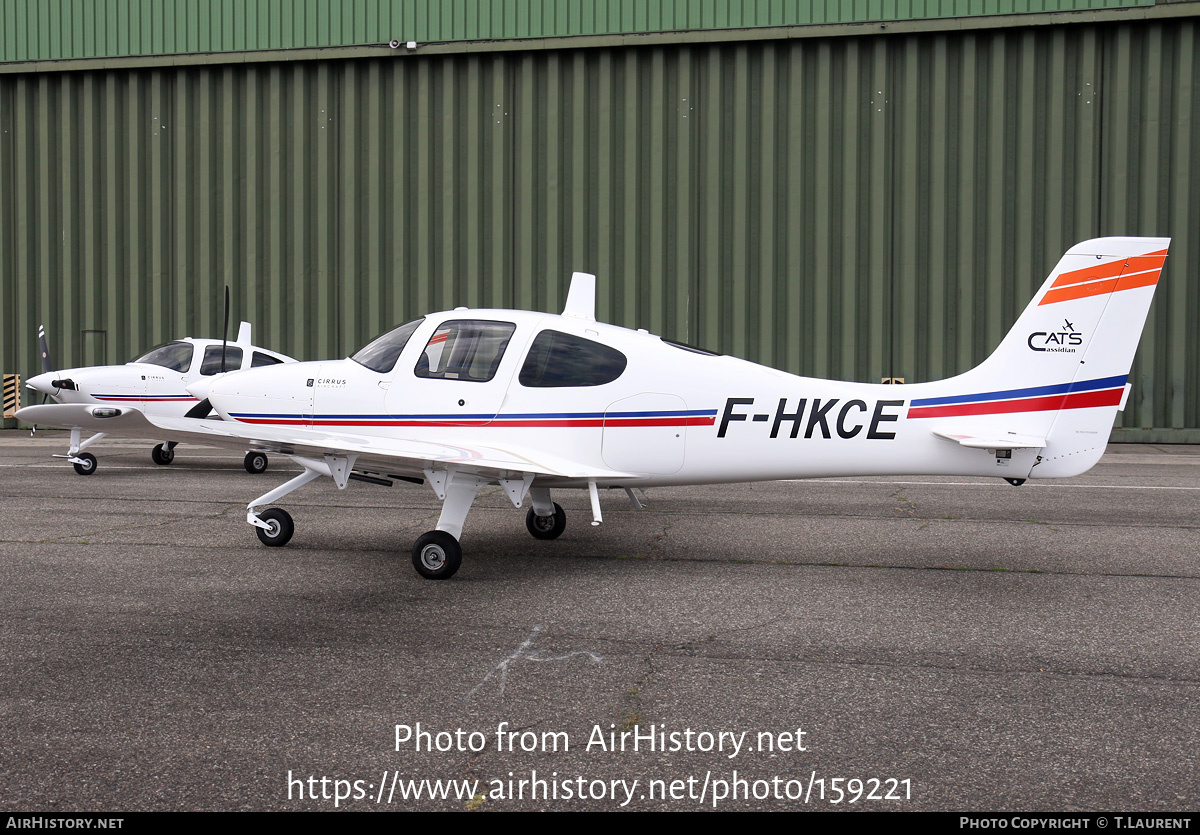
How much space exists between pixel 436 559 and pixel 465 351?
1.85m

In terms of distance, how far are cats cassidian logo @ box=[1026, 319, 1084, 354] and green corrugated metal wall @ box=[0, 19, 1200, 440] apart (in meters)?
14.2

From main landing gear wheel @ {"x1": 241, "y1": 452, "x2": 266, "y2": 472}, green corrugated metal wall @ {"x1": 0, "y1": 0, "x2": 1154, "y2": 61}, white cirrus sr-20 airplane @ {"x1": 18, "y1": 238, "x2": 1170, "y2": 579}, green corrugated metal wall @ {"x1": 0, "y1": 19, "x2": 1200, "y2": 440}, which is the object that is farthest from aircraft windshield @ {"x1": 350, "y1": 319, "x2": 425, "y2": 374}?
green corrugated metal wall @ {"x1": 0, "y1": 0, "x2": 1154, "y2": 61}

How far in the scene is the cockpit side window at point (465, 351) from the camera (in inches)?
330

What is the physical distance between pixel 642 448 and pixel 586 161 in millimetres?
15865

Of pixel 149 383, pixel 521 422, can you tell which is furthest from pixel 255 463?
pixel 521 422

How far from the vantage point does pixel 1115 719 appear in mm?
4578

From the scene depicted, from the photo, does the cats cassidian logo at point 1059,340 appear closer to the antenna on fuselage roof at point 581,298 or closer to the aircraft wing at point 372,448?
the aircraft wing at point 372,448

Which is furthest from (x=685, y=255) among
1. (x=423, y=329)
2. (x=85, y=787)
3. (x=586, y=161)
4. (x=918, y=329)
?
(x=85, y=787)

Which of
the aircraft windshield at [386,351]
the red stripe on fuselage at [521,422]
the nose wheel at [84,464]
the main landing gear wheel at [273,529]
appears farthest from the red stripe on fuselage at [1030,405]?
the nose wheel at [84,464]

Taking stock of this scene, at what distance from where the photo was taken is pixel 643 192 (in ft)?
74.1

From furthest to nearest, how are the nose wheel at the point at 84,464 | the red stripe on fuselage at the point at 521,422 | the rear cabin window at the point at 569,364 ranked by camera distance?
the nose wheel at the point at 84,464, the rear cabin window at the point at 569,364, the red stripe on fuselage at the point at 521,422

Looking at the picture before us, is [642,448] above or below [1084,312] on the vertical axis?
below

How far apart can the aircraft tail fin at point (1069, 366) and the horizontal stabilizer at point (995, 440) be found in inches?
0.7

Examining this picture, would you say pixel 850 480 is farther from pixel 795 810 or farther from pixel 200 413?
pixel 795 810
